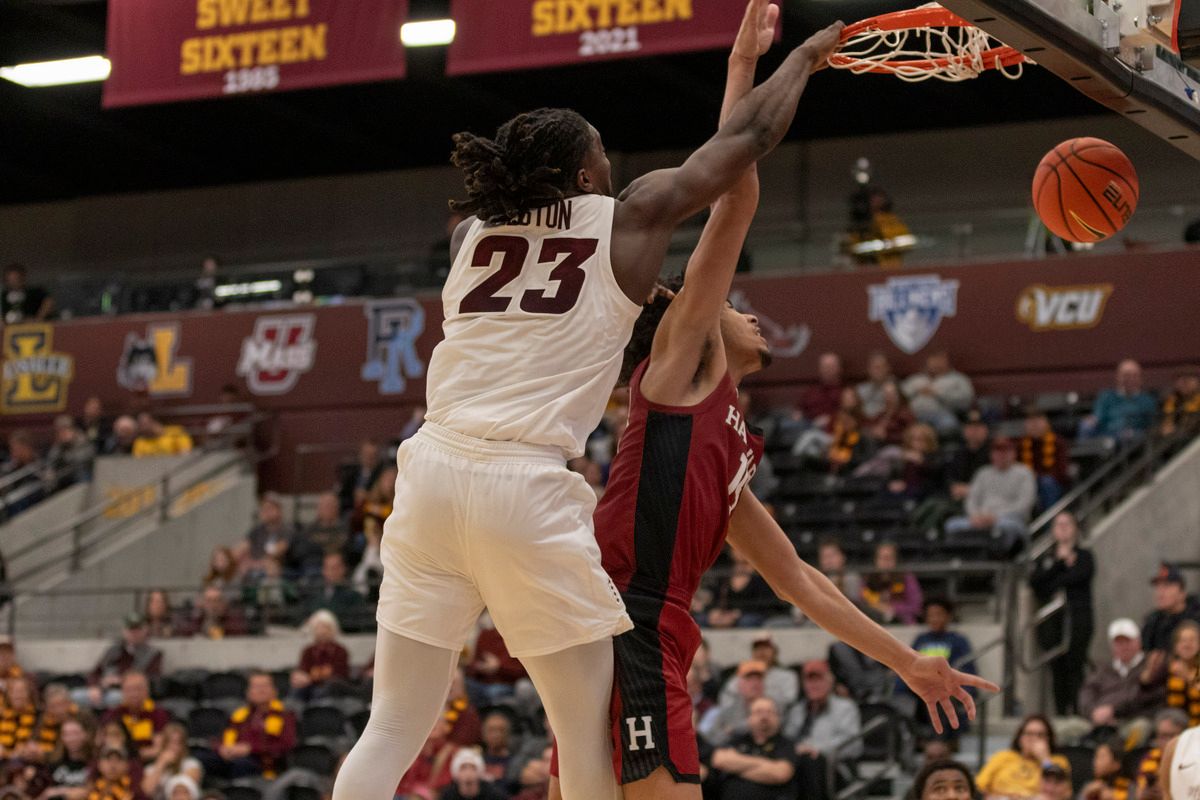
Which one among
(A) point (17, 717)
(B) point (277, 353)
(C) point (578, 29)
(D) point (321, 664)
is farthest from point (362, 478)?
(C) point (578, 29)

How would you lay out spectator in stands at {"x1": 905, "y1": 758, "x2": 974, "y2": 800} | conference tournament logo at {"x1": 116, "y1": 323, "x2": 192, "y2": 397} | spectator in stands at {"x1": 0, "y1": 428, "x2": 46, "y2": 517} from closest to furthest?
spectator in stands at {"x1": 905, "y1": 758, "x2": 974, "y2": 800} → spectator in stands at {"x1": 0, "y1": 428, "x2": 46, "y2": 517} → conference tournament logo at {"x1": 116, "y1": 323, "x2": 192, "y2": 397}

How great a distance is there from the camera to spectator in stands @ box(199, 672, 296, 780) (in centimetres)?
1359

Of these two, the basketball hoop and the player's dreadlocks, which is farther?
the basketball hoop

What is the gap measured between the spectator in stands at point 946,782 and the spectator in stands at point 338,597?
34.7 ft

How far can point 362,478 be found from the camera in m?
18.8

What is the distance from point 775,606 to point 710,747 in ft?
10.8

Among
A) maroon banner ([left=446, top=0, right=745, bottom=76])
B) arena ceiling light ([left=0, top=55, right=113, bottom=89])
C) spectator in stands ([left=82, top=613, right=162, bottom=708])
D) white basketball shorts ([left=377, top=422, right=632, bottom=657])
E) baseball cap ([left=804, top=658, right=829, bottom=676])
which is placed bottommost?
spectator in stands ([left=82, top=613, right=162, bottom=708])

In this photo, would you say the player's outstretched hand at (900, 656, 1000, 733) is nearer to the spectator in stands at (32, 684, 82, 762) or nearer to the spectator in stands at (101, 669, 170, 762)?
the spectator in stands at (101, 669, 170, 762)

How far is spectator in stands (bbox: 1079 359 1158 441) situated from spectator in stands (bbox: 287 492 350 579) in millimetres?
7650

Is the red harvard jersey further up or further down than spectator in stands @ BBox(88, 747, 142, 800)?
further up

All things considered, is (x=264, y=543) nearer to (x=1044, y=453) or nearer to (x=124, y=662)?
(x=124, y=662)

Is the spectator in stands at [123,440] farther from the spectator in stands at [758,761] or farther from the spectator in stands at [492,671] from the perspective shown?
the spectator in stands at [758,761]

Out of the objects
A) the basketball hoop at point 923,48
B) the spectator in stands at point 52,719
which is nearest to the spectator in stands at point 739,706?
the spectator in stands at point 52,719

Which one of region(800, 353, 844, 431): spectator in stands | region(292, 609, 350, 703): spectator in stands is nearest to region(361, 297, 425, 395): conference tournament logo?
region(800, 353, 844, 431): spectator in stands
